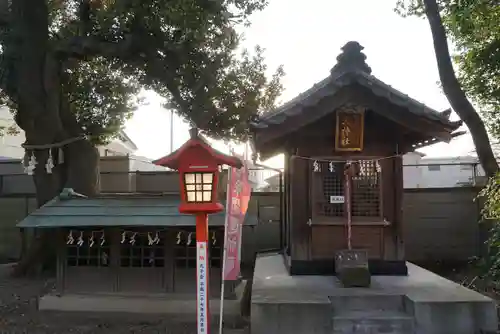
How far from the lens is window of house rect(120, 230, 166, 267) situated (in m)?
10.1

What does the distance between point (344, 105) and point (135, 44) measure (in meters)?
6.52

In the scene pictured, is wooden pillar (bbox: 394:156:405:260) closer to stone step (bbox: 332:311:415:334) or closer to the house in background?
stone step (bbox: 332:311:415:334)

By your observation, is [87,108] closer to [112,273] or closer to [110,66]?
[110,66]

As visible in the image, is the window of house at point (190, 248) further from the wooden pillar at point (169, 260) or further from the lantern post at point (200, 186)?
the lantern post at point (200, 186)

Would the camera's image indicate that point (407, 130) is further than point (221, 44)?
No

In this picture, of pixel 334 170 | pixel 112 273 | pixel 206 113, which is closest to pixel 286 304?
pixel 334 170

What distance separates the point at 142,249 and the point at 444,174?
1689 centimetres

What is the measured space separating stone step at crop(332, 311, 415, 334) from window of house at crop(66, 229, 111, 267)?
17.4 feet

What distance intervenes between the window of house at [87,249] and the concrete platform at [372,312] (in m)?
3.85

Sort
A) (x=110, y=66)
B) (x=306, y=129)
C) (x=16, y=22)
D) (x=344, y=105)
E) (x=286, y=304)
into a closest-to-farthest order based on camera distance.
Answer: (x=286, y=304) → (x=344, y=105) → (x=306, y=129) → (x=16, y=22) → (x=110, y=66)

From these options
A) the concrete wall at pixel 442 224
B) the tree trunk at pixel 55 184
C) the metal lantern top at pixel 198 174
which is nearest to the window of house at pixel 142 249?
the tree trunk at pixel 55 184

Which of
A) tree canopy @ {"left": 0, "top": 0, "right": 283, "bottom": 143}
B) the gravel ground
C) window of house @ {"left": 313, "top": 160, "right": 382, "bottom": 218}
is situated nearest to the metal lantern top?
the gravel ground

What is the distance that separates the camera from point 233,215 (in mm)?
7422

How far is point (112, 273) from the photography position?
33.3 feet
